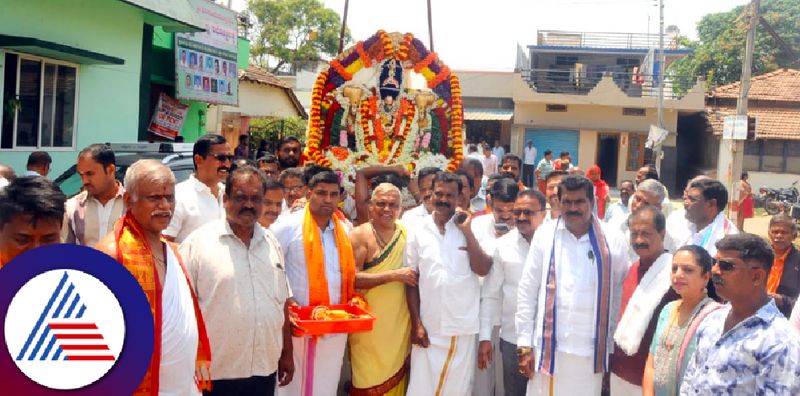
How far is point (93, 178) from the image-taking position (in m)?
4.75

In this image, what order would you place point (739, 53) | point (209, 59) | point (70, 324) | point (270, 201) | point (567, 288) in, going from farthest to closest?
point (739, 53) < point (209, 59) < point (270, 201) < point (567, 288) < point (70, 324)

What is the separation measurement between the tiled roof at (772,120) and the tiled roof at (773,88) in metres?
0.44

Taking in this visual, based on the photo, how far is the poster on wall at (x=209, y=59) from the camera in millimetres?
14945

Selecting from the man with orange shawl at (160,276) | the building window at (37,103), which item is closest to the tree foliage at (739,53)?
the building window at (37,103)

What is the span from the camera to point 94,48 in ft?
39.5

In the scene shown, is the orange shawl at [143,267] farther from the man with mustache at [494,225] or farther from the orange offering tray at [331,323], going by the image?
the man with mustache at [494,225]

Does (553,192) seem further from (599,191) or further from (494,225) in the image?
(599,191)

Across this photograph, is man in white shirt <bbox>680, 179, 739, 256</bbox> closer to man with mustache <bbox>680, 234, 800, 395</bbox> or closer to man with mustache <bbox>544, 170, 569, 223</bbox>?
man with mustache <bbox>544, 170, 569, 223</bbox>

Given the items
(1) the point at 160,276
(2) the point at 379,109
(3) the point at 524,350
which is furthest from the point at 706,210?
(1) the point at 160,276

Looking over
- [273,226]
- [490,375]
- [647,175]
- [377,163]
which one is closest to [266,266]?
[273,226]

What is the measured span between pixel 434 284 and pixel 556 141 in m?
24.8

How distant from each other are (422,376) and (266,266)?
1.51 m

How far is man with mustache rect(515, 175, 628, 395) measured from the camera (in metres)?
4.34

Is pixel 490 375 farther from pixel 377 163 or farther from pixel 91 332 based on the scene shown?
pixel 91 332
